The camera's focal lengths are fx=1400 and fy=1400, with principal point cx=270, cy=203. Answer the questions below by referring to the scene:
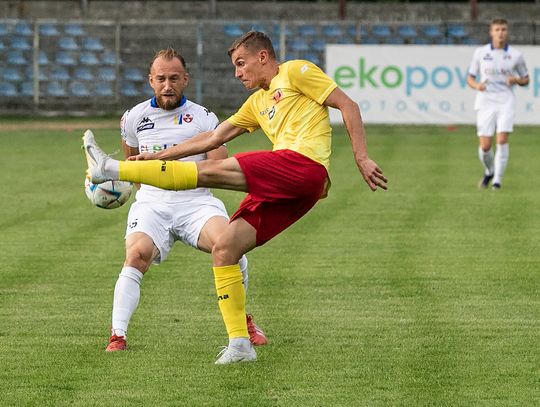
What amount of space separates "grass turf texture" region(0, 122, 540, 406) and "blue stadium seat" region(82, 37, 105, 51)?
60.6ft

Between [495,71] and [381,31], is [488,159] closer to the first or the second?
[495,71]

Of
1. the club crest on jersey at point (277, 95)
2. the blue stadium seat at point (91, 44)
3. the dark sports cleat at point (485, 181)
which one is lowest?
the blue stadium seat at point (91, 44)

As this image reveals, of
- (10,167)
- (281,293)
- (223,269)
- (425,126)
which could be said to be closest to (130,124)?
(223,269)

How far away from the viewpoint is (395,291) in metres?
11.5

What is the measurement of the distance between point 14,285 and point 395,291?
318 centimetres

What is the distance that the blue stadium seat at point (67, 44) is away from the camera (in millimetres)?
38031

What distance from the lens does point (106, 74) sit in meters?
37.9

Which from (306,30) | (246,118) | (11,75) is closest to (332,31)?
(306,30)

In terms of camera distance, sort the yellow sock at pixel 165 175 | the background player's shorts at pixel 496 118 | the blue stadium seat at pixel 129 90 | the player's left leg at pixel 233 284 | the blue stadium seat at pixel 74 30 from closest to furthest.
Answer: the yellow sock at pixel 165 175, the player's left leg at pixel 233 284, the background player's shorts at pixel 496 118, the blue stadium seat at pixel 129 90, the blue stadium seat at pixel 74 30

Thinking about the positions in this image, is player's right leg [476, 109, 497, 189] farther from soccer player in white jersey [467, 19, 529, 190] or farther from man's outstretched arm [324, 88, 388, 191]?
man's outstretched arm [324, 88, 388, 191]

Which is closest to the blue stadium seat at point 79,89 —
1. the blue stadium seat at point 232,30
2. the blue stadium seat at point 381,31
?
the blue stadium seat at point 232,30

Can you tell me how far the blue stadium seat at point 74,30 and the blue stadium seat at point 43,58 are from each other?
87cm

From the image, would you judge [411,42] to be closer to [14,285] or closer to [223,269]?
[14,285]

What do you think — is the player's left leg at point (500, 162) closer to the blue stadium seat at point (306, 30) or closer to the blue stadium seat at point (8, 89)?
A: the blue stadium seat at point (306, 30)
